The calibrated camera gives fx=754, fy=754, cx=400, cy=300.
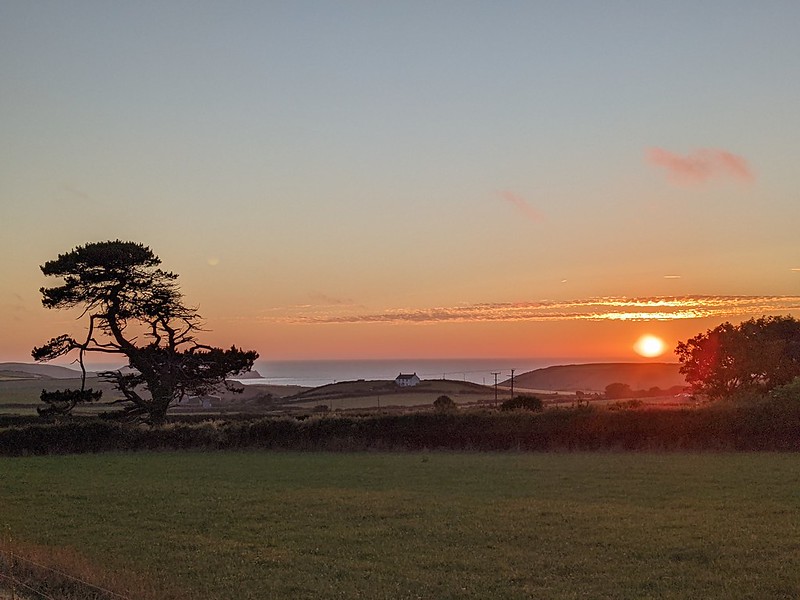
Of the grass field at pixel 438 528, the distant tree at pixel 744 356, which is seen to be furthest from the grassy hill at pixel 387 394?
the grass field at pixel 438 528

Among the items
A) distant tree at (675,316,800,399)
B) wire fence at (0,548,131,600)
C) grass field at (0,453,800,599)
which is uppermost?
distant tree at (675,316,800,399)

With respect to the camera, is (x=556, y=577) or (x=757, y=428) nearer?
(x=556, y=577)

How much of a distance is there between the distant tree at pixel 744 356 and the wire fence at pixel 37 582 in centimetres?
5554

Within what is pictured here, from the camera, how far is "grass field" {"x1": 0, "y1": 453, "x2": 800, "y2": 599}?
1158 cm

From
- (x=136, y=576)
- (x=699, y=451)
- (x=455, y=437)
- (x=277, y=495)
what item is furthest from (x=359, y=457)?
(x=136, y=576)

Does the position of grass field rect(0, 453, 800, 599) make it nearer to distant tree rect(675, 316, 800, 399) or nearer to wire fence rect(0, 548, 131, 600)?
wire fence rect(0, 548, 131, 600)

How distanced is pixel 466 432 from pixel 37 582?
27278 millimetres

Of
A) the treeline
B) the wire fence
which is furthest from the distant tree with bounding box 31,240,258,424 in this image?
the wire fence

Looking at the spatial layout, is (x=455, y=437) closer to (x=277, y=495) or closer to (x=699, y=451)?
(x=699, y=451)

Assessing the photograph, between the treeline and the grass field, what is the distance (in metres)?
4.74

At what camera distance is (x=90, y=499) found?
21.7 metres

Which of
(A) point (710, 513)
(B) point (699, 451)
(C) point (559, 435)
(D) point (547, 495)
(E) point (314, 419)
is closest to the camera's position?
(A) point (710, 513)

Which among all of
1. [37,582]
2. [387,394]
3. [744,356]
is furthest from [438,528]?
[387,394]

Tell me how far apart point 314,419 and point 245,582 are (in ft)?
88.6
